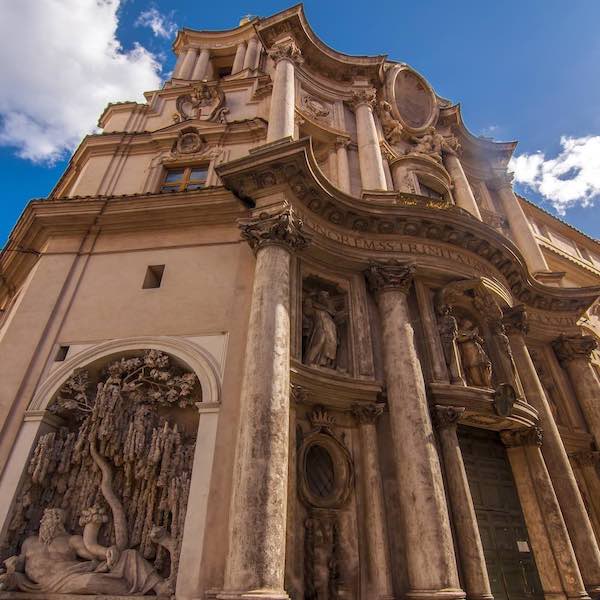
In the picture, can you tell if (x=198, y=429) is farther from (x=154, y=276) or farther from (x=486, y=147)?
(x=486, y=147)

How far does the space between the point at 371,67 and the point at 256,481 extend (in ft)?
54.2

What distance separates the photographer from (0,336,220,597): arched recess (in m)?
6.31

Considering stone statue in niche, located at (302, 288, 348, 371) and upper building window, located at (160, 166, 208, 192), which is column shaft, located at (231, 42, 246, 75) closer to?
upper building window, located at (160, 166, 208, 192)

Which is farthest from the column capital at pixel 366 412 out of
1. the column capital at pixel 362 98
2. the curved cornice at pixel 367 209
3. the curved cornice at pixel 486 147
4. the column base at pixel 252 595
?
the curved cornice at pixel 486 147

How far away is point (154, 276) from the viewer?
10031 mm

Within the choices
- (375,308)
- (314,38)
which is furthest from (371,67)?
(375,308)

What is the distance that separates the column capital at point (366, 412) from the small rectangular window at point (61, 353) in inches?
236

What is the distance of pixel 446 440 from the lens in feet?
27.9

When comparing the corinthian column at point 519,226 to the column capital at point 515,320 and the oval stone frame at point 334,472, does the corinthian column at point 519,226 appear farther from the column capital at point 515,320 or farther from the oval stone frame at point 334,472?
the oval stone frame at point 334,472

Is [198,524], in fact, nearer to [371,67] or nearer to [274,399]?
[274,399]

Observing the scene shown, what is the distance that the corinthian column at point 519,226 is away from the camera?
16.3 meters

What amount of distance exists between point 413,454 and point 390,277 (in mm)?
4053

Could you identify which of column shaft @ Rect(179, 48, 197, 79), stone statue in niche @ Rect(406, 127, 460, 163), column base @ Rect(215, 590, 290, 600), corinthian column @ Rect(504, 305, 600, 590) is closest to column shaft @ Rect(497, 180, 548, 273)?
stone statue in niche @ Rect(406, 127, 460, 163)

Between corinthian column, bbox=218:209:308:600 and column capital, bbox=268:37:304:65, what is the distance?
9.02 metres
